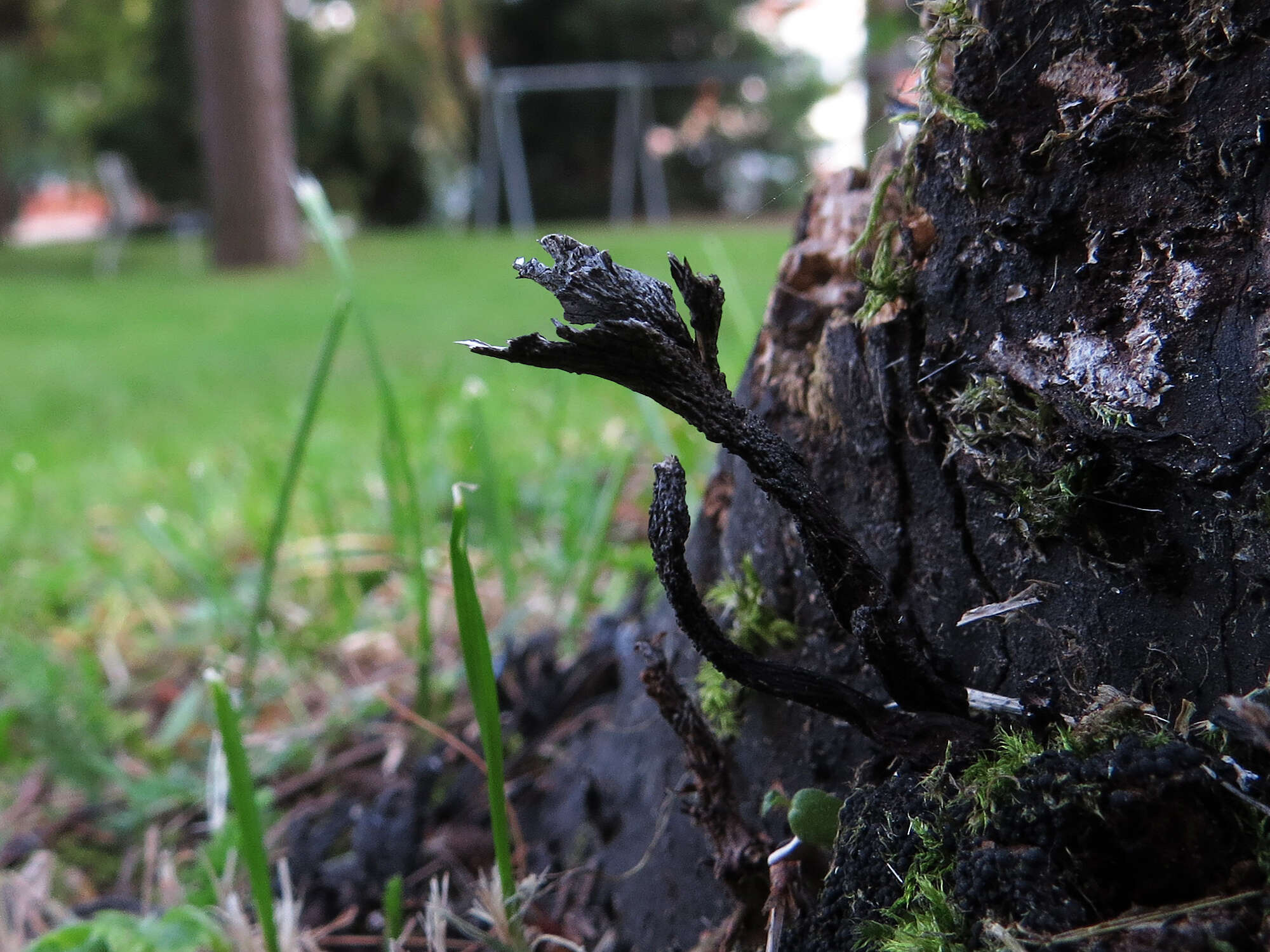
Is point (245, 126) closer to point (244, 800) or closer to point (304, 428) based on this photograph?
point (304, 428)

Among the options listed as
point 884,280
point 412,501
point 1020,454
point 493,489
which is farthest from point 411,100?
point 1020,454

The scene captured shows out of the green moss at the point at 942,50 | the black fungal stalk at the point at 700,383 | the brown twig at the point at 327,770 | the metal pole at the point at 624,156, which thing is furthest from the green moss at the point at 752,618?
the metal pole at the point at 624,156

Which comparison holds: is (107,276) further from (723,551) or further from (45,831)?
(723,551)

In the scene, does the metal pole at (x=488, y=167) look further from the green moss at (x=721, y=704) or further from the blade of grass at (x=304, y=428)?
the green moss at (x=721, y=704)

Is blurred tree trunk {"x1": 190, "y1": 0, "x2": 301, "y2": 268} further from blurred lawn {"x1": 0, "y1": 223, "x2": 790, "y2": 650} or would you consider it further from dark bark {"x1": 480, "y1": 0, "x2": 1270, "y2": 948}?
dark bark {"x1": 480, "y1": 0, "x2": 1270, "y2": 948}

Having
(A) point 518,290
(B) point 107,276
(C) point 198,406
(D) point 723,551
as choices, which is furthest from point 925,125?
(B) point 107,276

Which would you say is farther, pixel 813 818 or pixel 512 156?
pixel 512 156

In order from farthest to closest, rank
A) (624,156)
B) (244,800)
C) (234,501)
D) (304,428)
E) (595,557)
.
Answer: (624,156)
(234,501)
(595,557)
(304,428)
(244,800)
